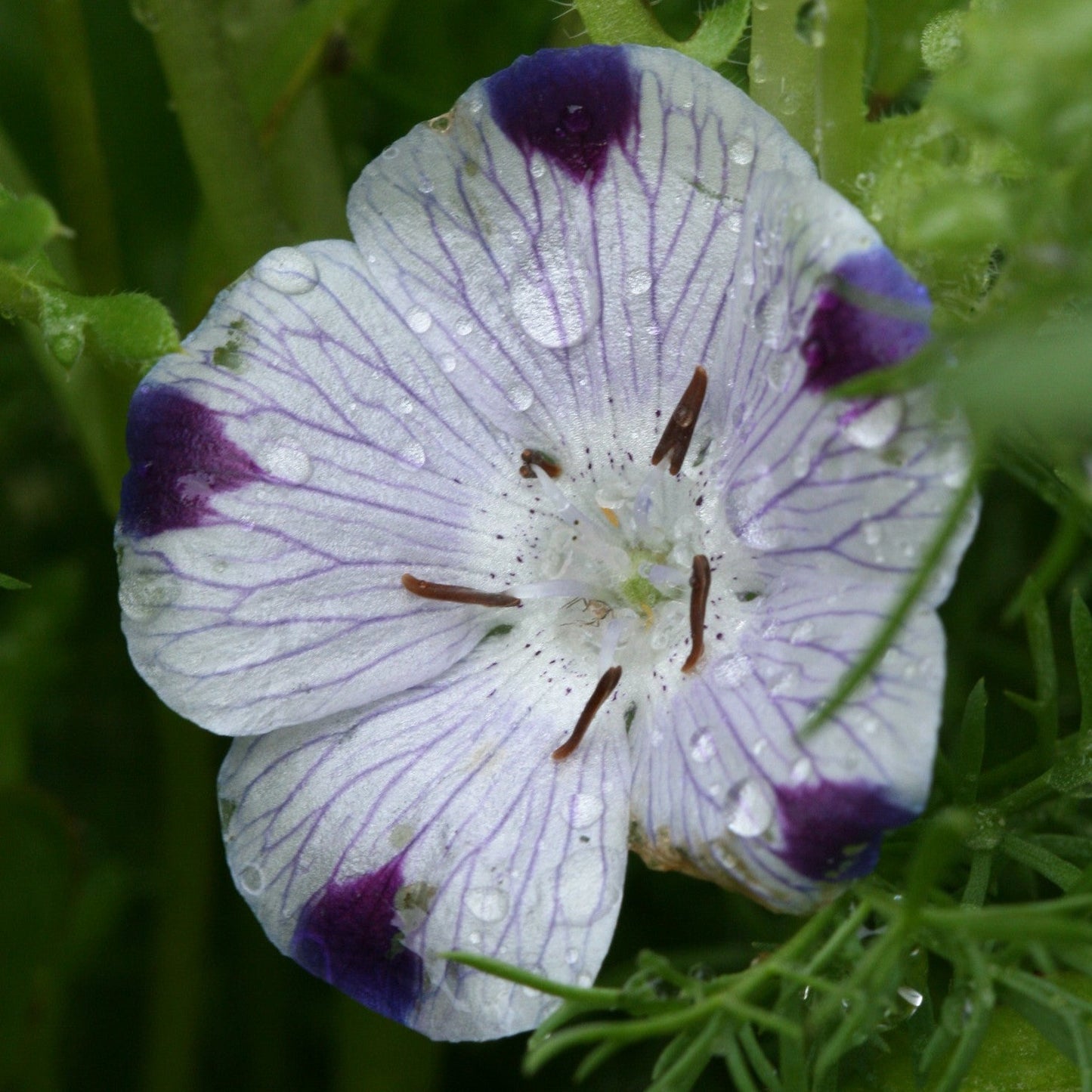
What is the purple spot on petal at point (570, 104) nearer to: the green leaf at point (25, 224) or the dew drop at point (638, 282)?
the dew drop at point (638, 282)

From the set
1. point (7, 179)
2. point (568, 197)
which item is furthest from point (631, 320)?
point (7, 179)

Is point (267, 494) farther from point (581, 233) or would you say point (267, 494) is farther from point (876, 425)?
point (876, 425)

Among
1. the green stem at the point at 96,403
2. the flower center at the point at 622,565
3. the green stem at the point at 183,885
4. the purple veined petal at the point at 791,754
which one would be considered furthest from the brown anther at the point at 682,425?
the green stem at the point at 183,885

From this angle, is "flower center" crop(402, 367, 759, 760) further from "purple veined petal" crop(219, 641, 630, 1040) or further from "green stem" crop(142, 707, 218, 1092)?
"green stem" crop(142, 707, 218, 1092)

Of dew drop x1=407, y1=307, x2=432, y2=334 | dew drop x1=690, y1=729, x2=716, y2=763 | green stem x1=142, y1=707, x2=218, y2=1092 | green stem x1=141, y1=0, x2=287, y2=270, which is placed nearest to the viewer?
dew drop x1=690, y1=729, x2=716, y2=763

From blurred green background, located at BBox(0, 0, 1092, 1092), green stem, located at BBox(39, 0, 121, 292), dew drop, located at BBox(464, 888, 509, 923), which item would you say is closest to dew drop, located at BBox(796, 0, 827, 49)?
blurred green background, located at BBox(0, 0, 1092, 1092)
